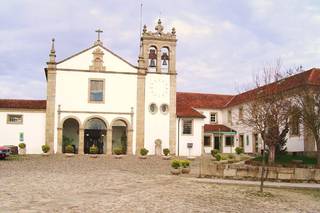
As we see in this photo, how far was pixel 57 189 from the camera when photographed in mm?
16172

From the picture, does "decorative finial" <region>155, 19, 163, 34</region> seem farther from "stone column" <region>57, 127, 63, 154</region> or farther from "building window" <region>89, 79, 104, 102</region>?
"stone column" <region>57, 127, 63, 154</region>

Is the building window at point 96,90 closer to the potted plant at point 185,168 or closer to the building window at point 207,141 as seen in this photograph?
the building window at point 207,141

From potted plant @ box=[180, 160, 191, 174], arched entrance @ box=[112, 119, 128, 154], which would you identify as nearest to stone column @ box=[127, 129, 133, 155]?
arched entrance @ box=[112, 119, 128, 154]

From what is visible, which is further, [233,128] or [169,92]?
[233,128]

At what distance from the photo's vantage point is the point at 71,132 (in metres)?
43.6

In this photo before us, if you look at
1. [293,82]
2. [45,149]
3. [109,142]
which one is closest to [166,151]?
[109,142]

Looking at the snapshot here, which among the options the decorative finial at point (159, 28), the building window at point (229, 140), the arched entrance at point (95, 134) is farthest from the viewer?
the building window at point (229, 140)

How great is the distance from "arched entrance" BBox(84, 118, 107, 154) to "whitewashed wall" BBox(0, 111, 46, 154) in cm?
414

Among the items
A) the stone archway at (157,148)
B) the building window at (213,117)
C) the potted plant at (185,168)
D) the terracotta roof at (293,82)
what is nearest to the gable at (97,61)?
the stone archway at (157,148)

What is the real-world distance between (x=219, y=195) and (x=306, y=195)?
14.0ft

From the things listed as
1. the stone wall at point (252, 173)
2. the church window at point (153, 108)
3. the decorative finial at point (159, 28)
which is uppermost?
the decorative finial at point (159, 28)

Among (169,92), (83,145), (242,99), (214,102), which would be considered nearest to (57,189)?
(83,145)

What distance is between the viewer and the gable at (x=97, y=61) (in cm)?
4200

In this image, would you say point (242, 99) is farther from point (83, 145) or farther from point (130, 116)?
point (83, 145)
